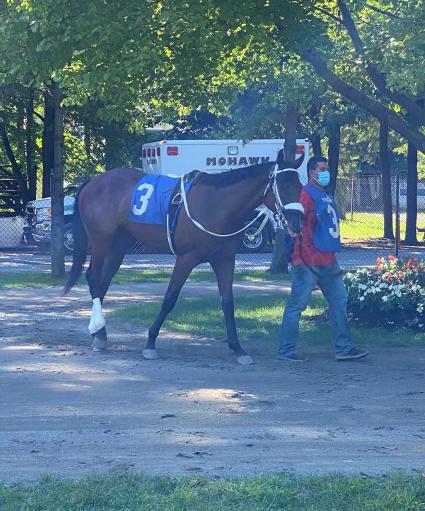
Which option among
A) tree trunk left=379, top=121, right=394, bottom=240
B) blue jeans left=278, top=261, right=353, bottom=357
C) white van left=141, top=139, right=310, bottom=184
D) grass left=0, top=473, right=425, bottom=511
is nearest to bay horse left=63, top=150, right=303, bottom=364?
blue jeans left=278, top=261, right=353, bottom=357

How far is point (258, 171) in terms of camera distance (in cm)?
1014

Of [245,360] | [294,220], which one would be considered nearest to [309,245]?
[294,220]

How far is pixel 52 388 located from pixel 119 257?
2.91m

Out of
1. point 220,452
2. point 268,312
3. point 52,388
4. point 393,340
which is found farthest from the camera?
point 268,312

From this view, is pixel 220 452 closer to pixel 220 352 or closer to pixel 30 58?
pixel 220 352

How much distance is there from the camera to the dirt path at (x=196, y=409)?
658cm

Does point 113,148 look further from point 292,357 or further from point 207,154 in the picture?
point 292,357

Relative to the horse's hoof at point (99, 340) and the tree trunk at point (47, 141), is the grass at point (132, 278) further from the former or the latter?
the tree trunk at point (47, 141)

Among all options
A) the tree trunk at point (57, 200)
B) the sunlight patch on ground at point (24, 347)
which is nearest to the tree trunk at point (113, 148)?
the tree trunk at point (57, 200)

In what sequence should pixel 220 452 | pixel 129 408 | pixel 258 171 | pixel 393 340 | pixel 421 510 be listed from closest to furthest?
pixel 421 510, pixel 220 452, pixel 129 408, pixel 258 171, pixel 393 340

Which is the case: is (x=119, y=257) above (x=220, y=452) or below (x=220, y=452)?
above

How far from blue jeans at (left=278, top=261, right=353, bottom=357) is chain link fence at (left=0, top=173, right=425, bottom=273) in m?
7.61

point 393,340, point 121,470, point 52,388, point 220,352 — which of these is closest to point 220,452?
point 121,470

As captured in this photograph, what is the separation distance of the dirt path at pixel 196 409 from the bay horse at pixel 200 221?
577 mm
